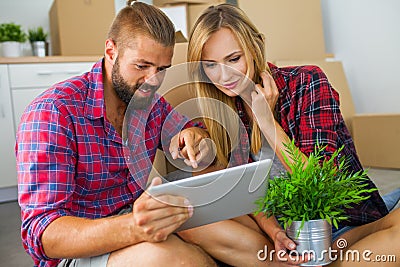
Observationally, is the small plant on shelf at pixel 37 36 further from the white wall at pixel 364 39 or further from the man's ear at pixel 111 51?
the man's ear at pixel 111 51

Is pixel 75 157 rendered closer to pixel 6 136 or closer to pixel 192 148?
pixel 192 148

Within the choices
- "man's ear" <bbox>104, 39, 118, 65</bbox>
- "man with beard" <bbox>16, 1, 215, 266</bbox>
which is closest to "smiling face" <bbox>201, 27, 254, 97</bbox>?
"man with beard" <bbox>16, 1, 215, 266</bbox>

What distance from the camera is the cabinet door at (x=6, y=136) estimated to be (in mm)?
2671

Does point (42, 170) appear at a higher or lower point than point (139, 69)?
lower

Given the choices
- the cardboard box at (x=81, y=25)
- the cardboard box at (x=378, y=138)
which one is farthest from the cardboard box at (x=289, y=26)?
the cardboard box at (x=81, y=25)

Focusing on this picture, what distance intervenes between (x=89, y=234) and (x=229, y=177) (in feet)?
0.95

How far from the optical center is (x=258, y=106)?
1.16 metres

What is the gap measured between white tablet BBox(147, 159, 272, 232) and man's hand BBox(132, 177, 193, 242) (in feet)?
0.05

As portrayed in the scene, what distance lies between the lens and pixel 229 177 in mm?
810

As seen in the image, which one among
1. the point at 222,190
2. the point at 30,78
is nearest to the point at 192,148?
the point at 222,190

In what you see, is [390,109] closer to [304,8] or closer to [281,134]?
[304,8]

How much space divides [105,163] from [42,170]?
18cm

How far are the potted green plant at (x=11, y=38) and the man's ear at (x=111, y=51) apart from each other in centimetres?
182

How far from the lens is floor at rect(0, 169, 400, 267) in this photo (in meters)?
1.74
